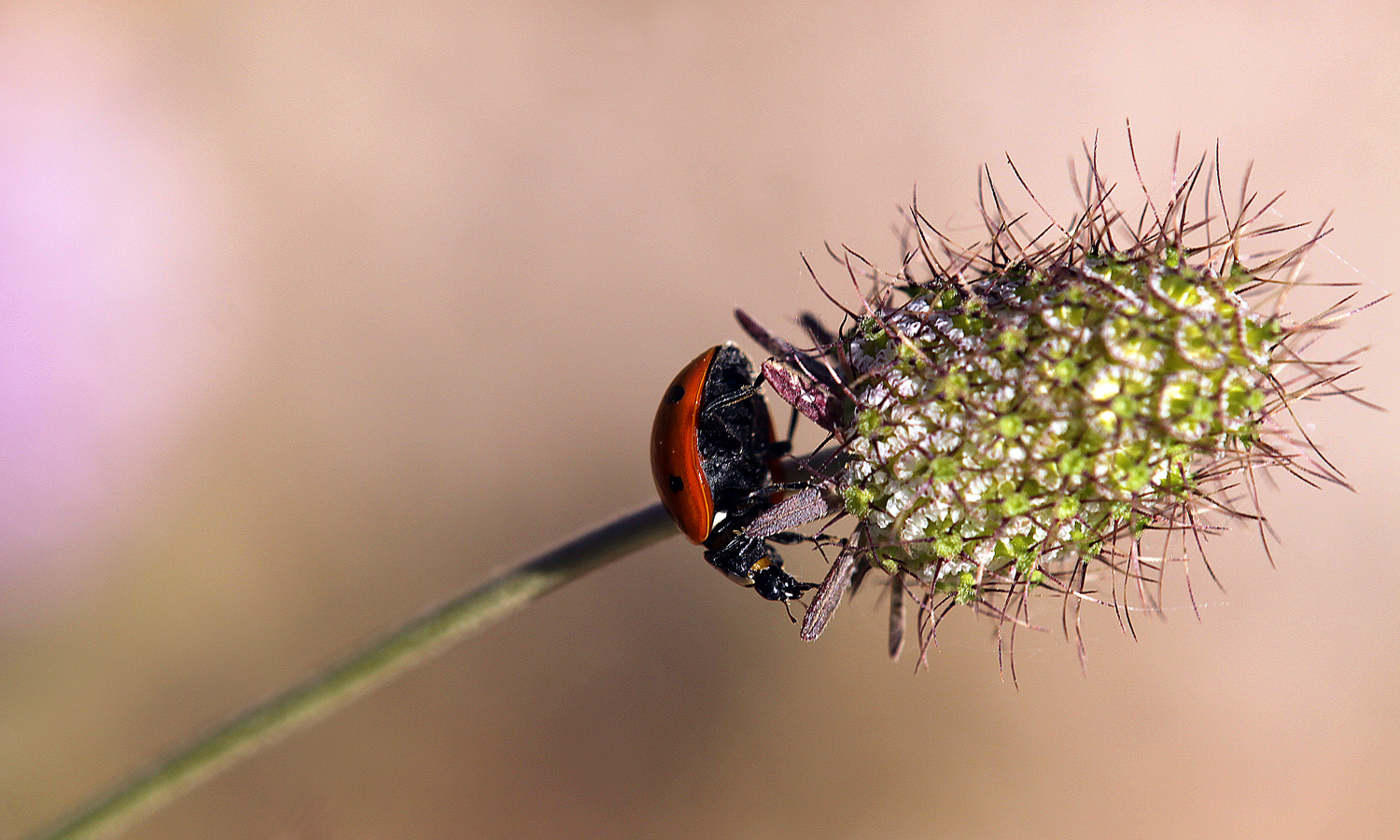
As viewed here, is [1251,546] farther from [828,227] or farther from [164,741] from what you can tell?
[164,741]

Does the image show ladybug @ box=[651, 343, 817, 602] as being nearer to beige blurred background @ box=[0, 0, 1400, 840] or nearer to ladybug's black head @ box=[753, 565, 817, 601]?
ladybug's black head @ box=[753, 565, 817, 601]

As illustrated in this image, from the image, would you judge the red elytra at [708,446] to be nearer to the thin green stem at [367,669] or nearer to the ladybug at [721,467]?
the ladybug at [721,467]

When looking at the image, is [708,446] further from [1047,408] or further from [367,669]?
[367,669]

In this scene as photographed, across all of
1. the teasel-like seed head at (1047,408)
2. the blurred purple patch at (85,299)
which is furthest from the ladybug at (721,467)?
the blurred purple patch at (85,299)

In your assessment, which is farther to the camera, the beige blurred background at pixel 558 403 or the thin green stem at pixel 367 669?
the beige blurred background at pixel 558 403

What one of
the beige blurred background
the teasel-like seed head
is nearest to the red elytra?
the teasel-like seed head
